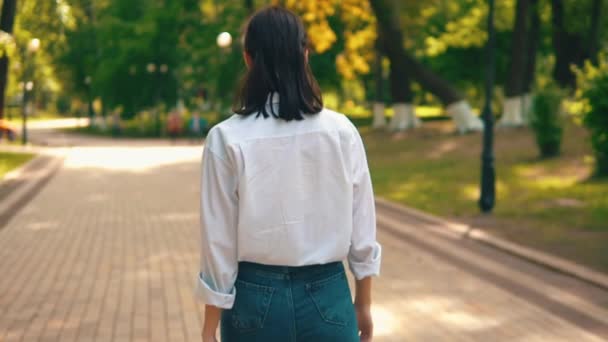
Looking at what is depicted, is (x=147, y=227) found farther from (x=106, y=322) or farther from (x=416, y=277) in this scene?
(x=106, y=322)

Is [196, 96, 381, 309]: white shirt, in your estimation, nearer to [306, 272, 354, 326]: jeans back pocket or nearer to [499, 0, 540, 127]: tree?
[306, 272, 354, 326]: jeans back pocket

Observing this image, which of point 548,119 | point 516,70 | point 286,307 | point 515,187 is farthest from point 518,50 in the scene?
point 286,307

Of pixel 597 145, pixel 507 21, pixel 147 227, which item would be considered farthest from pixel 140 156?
pixel 597 145

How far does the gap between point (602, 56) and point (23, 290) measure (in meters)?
6.27

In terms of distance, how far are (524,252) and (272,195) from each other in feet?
25.1

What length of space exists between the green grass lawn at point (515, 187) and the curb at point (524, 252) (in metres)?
0.25

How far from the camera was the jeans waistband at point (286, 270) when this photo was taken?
2.52m

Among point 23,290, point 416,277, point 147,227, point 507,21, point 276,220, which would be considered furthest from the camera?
point 507,21

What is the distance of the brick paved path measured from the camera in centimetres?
656

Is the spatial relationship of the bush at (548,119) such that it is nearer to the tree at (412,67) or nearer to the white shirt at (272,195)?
the tree at (412,67)

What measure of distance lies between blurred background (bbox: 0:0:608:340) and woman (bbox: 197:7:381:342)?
0.53 metres

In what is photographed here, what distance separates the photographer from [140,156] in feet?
103

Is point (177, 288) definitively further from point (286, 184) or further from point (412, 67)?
point (412, 67)

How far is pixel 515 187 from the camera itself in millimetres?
16516
